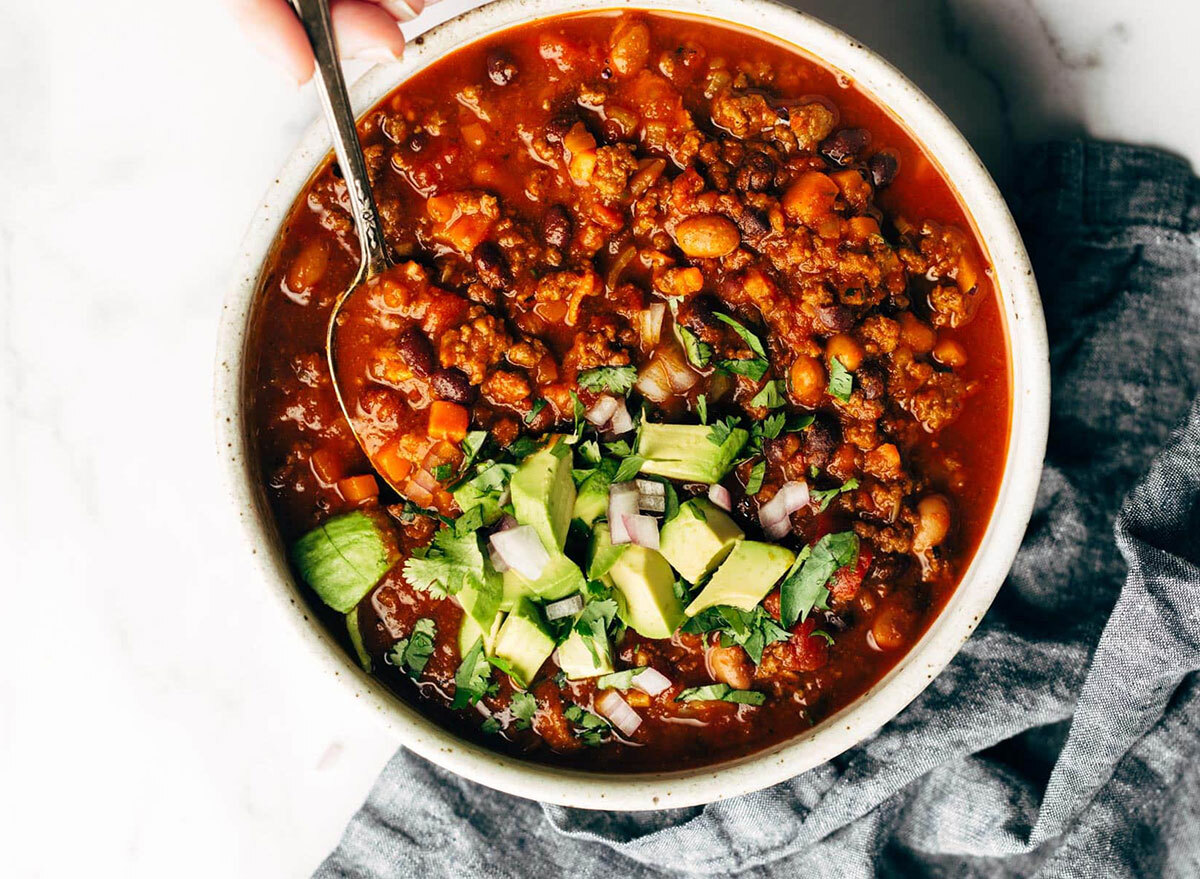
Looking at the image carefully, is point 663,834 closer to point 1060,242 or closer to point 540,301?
point 540,301

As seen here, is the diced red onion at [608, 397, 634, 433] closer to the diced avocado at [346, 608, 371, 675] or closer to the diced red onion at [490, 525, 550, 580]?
the diced red onion at [490, 525, 550, 580]

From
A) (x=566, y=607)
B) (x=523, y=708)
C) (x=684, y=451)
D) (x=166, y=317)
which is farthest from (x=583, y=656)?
(x=166, y=317)

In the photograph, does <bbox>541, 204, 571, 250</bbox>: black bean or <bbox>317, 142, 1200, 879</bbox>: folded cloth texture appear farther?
<bbox>317, 142, 1200, 879</bbox>: folded cloth texture

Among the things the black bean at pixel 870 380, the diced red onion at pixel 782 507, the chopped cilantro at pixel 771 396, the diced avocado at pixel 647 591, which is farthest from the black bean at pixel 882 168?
the diced avocado at pixel 647 591

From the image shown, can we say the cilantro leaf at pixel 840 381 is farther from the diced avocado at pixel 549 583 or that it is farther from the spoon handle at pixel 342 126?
the spoon handle at pixel 342 126

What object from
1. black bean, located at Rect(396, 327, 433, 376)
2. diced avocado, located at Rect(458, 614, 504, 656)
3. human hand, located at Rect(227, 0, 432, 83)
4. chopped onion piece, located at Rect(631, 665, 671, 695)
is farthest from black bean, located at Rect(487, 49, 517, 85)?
chopped onion piece, located at Rect(631, 665, 671, 695)

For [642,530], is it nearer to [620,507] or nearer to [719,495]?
[620,507]
